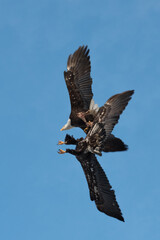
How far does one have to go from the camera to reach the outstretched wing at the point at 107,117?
15.2 meters

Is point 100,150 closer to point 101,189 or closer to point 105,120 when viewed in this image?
point 105,120

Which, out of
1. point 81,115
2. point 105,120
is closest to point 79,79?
point 81,115

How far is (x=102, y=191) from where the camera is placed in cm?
1712

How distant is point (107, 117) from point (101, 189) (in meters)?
3.27

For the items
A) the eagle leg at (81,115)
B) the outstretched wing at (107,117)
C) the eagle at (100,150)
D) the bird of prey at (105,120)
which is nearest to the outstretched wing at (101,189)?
the eagle at (100,150)

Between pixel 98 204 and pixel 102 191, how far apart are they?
572 mm

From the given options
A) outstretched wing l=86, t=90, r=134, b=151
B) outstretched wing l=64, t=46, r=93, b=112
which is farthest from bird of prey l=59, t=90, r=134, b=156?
outstretched wing l=64, t=46, r=93, b=112

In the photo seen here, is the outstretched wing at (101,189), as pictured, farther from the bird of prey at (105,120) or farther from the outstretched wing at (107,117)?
the outstretched wing at (107,117)

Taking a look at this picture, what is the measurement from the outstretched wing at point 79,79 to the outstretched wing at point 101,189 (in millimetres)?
3731

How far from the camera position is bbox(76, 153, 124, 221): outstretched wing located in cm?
1691

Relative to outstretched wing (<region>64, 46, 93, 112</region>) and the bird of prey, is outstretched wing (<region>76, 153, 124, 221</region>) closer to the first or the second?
the bird of prey

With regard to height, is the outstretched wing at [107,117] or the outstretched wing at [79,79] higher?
the outstretched wing at [79,79]

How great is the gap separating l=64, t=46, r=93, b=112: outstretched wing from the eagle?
268cm

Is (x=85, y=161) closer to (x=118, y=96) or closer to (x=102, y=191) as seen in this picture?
(x=102, y=191)
